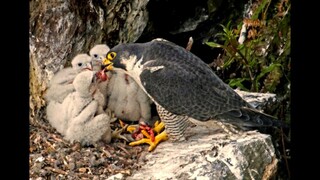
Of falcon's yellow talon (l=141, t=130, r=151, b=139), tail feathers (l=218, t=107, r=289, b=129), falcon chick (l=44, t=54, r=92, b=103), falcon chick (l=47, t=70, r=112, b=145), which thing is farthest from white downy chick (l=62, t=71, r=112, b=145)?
tail feathers (l=218, t=107, r=289, b=129)

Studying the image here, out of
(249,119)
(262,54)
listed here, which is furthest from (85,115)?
(262,54)

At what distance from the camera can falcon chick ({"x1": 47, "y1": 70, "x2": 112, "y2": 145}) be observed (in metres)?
4.66

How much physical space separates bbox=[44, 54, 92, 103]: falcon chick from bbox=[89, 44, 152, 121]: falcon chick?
10cm

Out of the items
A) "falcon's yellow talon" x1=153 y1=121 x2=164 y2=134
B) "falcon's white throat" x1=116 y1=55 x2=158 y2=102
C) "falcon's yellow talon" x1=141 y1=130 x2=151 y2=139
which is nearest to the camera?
"falcon's white throat" x1=116 y1=55 x2=158 y2=102

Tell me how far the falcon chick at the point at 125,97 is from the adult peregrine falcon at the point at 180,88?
1.07ft

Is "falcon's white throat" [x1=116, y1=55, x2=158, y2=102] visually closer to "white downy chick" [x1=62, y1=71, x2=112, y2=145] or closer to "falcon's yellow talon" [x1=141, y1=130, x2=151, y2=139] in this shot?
"white downy chick" [x1=62, y1=71, x2=112, y2=145]

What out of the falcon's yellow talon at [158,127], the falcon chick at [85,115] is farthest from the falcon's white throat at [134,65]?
the falcon's yellow talon at [158,127]

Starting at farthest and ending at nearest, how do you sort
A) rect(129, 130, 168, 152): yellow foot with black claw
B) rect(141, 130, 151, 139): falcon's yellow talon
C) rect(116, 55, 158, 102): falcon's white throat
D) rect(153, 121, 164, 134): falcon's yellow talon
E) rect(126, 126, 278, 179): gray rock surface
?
rect(153, 121, 164, 134): falcon's yellow talon, rect(141, 130, 151, 139): falcon's yellow talon, rect(129, 130, 168, 152): yellow foot with black claw, rect(116, 55, 158, 102): falcon's white throat, rect(126, 126, 278, 179): gray rock surface

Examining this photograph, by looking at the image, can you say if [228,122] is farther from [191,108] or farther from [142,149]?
[142,149]

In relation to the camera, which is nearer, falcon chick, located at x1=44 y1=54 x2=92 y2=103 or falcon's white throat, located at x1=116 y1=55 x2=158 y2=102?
falcon's white throat, located at x1=116 y1=55 x2=158 y2=102

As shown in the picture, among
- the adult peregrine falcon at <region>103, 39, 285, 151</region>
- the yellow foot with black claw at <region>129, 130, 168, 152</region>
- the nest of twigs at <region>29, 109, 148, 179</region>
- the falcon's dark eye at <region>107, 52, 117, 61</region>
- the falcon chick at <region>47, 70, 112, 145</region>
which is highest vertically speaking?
the falcon's dark eye at <region>107, 52, 117, 61</region>

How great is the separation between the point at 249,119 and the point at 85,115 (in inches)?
39.3

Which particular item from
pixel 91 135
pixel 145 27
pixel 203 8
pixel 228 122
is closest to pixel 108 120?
pixel 91 135

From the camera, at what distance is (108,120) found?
15.4 ft
